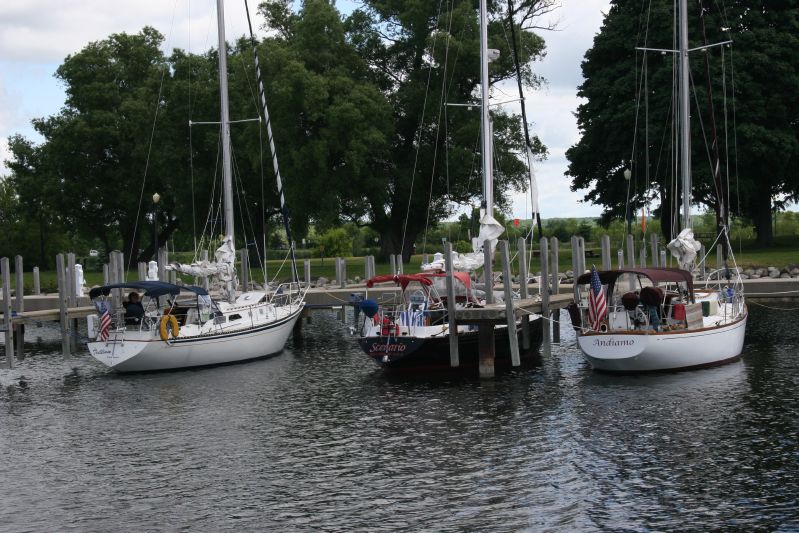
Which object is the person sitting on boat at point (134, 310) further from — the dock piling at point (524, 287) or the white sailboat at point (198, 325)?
the dock piling at point (524, 287)

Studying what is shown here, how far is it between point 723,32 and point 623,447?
4434cm

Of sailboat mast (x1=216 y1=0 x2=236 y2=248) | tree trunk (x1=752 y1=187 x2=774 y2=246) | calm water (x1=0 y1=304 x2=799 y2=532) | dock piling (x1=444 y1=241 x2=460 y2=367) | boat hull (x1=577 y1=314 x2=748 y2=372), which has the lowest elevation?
calm water (x1=0 y1=304 x2=799 y2=532)

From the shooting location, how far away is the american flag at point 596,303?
2955 cm

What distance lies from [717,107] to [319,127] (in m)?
23.5

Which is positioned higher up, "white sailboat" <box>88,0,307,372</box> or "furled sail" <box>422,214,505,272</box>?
"furled sail" <box>422,214,505,272</box>

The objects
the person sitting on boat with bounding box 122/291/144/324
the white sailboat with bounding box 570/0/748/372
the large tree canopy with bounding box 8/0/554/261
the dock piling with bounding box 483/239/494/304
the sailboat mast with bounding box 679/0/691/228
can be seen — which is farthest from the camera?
the large tree canopy with bounding box 8/0/554/261

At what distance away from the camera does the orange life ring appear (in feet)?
108

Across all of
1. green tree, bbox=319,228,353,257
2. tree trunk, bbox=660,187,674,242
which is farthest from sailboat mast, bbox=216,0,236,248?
green tree, bbox=319,228,353,257

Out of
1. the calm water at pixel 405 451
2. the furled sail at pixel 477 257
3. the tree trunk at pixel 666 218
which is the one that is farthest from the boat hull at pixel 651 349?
the tree trunk at pixel 666 218

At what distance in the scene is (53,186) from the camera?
8369 cm

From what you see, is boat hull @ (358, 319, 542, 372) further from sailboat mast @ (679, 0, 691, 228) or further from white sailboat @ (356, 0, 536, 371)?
sailboat mast @ (679, 0, 691, 228)

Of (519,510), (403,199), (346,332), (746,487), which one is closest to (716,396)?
(746,487)

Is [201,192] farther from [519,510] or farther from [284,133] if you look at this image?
[519,510]

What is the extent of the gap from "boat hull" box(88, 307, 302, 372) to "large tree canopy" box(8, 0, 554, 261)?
20.5 m
